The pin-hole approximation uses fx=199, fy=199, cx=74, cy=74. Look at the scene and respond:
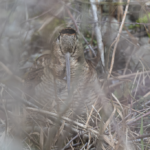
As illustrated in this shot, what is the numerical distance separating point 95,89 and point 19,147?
2.70 ft

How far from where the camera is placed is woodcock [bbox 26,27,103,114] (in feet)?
4.81

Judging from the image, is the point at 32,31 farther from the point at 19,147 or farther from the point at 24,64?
the point at 19,147

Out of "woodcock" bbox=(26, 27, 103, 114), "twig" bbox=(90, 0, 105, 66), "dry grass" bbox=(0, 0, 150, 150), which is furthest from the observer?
"twig" bbox=(90, 0, 105, 66)

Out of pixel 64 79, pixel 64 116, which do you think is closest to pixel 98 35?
pixel 64 79

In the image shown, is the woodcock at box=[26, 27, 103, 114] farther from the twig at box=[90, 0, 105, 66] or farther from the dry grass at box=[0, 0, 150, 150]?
the twig at box=[90, 0, 105, 66]

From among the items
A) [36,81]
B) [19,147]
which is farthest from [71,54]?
[19,147]

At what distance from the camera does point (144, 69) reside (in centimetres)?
213

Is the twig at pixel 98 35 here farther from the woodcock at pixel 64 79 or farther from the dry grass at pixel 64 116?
the woodcock at pixel 64 79

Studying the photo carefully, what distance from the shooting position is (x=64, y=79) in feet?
5.50

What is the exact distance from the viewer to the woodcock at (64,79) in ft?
4.81

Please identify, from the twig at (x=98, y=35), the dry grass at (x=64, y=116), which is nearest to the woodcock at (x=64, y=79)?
the dry grass at (x=64, y=116)

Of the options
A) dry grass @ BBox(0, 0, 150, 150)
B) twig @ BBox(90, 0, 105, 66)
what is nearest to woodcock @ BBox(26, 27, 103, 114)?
dry grass @ BBox(0, 0, 150, 150)

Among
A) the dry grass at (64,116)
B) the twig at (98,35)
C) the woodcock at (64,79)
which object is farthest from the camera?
the twig at (98,35)

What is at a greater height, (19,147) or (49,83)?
(49,83)
